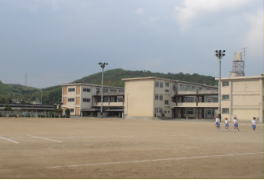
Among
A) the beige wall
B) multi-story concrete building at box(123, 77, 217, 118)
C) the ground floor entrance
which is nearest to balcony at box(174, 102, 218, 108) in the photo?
multi-story concrete building at box(123, 77, 217, 118)

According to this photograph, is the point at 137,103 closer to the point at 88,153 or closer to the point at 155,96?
the point at 155,96

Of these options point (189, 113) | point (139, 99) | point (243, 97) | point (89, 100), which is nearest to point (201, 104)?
point (189, 113)

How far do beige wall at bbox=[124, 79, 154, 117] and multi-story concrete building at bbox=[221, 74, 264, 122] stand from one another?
58.4 ft

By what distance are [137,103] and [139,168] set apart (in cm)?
7093

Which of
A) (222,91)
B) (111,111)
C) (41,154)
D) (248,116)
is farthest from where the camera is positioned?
(111,111)

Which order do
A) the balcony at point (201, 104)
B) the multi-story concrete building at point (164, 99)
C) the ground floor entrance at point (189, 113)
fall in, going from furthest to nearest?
the ground floor entrance at point (189, 113) → the multi-story concrete building at point (164, 99) → the balcony at point (201, 104)

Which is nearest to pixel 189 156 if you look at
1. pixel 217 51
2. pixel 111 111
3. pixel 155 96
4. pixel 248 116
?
pixel 217 51

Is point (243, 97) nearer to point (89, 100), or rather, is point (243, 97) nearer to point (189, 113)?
point (189, 113)

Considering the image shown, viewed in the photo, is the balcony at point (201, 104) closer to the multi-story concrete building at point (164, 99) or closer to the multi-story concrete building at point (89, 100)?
the multi-story concrete building at point (164, 99)

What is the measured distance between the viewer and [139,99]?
8044 cm

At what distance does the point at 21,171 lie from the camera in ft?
29.7

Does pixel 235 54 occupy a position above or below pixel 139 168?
above

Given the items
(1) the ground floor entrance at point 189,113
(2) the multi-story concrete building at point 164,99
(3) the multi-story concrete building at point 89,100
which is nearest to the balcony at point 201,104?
(2) the multi-story concrete building at point 164,99

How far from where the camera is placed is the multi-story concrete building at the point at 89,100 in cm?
9394
